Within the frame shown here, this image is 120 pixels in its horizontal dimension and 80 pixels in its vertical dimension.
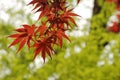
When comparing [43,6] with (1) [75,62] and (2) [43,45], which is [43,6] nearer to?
(2) [43,45]

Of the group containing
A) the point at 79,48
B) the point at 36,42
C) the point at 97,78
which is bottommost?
the point at 97,78

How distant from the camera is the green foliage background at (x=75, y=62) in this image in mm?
4352

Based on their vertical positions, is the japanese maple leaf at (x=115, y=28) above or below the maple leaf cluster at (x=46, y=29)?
below

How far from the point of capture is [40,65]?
485cm

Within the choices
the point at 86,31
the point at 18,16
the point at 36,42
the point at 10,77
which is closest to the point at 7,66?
the point at 10,77

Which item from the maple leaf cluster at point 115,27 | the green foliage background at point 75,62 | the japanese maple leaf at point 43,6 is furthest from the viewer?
the maple leaf cluster at point 115,27

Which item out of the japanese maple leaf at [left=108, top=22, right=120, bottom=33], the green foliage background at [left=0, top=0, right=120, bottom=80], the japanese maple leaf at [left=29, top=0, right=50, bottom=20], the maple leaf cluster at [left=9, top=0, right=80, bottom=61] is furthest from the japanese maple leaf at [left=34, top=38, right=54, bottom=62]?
the japanese maple leaf at [left=108, top=22, right=120, bottom=33]

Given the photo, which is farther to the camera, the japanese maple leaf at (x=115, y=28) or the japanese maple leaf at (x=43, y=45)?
the japanese maple leaf at (x=115, y=28)

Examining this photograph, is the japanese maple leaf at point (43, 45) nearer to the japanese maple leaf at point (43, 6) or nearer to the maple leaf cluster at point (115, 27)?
the japanese maple leaf at point (43, 6)

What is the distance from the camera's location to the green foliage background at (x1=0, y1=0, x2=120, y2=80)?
4.35m

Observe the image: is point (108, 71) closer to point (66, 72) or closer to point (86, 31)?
point (66, 72)

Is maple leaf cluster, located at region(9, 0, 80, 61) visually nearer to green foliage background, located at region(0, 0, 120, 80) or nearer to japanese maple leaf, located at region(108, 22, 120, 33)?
green foliage background, located at region(0, 0, 120, 80)

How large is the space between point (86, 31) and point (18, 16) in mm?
1097

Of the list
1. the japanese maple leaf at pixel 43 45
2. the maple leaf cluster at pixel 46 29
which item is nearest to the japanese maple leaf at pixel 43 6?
the maple leaf cluster at pixel 46 29
